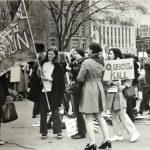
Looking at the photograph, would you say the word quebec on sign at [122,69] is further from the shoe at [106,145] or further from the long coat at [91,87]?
the shoe at [106,145]

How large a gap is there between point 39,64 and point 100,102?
1.41 meters

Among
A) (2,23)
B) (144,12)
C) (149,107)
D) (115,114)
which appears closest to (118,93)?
(115,114)

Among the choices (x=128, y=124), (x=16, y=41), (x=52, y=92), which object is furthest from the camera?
(x=52, y=92)

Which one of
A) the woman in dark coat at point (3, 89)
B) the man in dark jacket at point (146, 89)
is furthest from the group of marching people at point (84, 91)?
the man in dark jacket at point (146, 89)

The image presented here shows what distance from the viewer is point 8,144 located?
843 centimetres

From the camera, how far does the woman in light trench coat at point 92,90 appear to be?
758cm

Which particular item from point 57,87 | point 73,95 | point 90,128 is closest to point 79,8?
point 73,95

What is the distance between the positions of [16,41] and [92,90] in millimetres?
1548

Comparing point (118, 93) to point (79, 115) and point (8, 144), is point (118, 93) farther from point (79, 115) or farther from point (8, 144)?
point (8, 144)

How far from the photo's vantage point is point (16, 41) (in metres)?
8.16

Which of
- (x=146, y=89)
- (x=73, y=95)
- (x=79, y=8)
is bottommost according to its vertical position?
(x=146, y=89)

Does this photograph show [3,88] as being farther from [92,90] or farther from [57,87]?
[92,90]

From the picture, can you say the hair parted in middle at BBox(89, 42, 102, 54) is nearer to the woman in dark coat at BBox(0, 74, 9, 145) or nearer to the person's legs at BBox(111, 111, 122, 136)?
the person's legs at BBox(111, 111, 122, 136)

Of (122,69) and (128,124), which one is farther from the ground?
(122,69)
